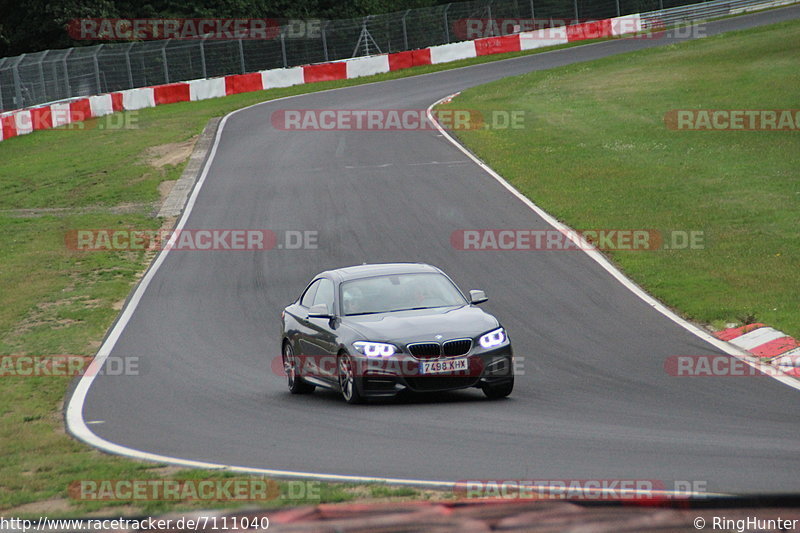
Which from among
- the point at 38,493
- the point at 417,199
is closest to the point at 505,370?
the point at 38,493

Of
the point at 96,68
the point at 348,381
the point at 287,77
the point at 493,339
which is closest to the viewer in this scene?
the point at 493,339

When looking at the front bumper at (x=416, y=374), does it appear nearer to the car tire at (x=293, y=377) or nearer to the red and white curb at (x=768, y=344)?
the car tire at (x=293, y=377)

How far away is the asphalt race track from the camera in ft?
29.0

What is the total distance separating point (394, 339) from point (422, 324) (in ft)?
1.41

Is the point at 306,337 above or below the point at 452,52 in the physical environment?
below

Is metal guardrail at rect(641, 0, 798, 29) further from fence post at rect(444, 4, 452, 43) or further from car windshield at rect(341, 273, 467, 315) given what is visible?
car windshield at rect(341, 273, 467, 315)

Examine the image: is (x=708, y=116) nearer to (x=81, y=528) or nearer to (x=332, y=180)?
(x=332, y=180)

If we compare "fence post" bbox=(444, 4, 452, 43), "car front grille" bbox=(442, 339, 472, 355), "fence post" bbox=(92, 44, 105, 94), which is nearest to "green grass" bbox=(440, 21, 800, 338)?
"car front grille" bbox=(442, 339, 472, 355)

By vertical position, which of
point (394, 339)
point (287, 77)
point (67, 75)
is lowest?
point (394, 339)

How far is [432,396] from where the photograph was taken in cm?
1257

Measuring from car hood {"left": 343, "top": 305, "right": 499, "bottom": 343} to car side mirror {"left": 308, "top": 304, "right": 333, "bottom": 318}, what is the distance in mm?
221

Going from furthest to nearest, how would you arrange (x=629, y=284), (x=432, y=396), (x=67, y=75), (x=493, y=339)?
(x=67, y=75)
(x=629, y=284)
(x=432, y=396)
(x=493, y=339)

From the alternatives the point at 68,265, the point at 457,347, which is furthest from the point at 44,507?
the point at 68,265

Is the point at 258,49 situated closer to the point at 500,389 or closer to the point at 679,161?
the point at 679,161
